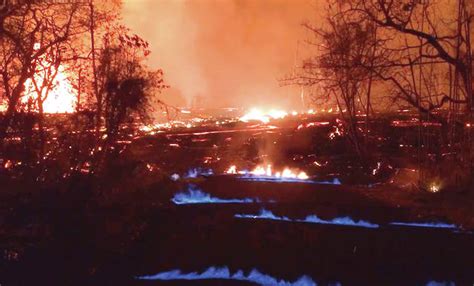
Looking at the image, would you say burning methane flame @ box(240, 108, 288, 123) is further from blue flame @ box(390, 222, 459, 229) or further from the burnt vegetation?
blue flame @ box(390, 222, 459, 229)

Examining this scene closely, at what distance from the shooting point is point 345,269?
9.72m

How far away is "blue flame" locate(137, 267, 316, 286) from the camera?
9.68m

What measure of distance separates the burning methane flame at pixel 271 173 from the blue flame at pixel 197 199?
146 centimetres

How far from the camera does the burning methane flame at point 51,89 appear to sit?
12398mm

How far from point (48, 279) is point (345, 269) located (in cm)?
647

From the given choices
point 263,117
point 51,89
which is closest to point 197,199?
point 51,89

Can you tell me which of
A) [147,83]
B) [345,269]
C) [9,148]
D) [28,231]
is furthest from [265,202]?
[9,148]

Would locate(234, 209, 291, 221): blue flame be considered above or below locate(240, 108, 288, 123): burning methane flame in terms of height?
below

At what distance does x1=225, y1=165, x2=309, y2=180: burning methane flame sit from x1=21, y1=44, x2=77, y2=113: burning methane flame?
5.18m

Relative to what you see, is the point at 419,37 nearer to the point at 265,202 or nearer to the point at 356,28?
the point at 356,28

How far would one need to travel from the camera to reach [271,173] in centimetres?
1366

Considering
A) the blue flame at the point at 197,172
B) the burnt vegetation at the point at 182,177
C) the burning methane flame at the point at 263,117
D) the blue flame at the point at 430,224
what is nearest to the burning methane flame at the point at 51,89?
the burnt vegetation at the point at 182,177

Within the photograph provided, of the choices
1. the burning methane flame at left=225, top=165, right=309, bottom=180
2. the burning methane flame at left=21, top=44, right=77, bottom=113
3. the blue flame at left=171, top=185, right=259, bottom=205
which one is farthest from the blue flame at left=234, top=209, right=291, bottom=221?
the burning methane flame at left=21, top=44, right=77, bottom=113

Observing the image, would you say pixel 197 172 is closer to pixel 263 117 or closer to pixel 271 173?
pixel 271 173
